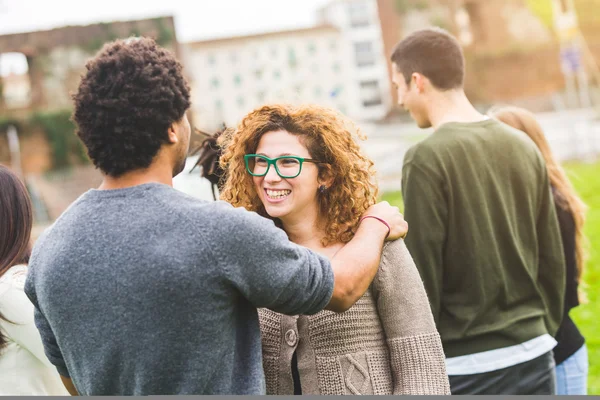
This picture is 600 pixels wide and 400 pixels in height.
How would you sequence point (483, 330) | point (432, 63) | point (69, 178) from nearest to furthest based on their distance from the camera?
point (483, 330) → point (432, 63) → point (69, 178)

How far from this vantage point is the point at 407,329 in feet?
6.51

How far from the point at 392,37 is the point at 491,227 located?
97.0 ft

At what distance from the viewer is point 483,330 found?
8.67 feet

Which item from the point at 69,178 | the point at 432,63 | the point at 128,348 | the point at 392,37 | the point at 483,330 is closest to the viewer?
the point at 128,348

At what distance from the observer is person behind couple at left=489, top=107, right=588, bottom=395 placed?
9.86 ft

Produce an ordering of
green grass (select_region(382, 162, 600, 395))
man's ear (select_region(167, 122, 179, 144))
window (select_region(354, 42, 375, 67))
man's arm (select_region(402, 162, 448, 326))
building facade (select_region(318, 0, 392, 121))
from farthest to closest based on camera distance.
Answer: window (select_region(354, 42, 375, 67)), building facade (select_region(318, 0, 392, 121)), green grass (select_region(382, 162, 600, 395)), man's arm (select_region(402, 162, 448, 326)), man's ear (select_region(167, 122, 179, 144))

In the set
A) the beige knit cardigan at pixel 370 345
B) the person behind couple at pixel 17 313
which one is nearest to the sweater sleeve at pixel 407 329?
the beige knit cardigan at pixel 370 345

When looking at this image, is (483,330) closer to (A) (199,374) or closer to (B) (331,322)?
(B) (331,322)

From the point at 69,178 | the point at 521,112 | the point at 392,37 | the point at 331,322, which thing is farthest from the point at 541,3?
the point at 331,322

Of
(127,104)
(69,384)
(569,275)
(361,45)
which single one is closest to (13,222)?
(69,384)

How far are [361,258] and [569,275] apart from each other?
1640mm

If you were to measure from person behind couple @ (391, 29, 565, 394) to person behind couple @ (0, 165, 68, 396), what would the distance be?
137 cm

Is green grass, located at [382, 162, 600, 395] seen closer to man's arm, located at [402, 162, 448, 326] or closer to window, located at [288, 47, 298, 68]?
man's arm, located at [402, 162, 448, 326]

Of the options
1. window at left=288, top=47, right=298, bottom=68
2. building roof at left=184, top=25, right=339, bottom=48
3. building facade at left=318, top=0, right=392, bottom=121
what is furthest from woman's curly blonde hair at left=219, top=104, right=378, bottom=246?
building facade at left=318, top=0, right=392, bottom=121
